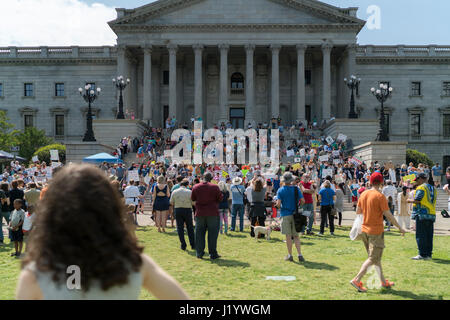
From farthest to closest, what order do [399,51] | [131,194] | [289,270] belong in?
[399,51] → [131,194] → [289,270]

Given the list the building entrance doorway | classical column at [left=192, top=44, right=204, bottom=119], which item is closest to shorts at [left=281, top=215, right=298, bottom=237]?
classical column at [left=192, top=44, right=204, bottom=119]

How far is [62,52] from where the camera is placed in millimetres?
55281

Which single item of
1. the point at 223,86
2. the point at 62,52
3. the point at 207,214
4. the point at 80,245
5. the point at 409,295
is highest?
the point at 62,52

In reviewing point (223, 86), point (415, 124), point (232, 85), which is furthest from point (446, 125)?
point (223, 86)

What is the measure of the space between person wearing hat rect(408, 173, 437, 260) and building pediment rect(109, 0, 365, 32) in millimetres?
→ 40415

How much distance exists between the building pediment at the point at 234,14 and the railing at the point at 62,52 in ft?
22.2

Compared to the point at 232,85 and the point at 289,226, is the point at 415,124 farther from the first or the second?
the point at 289,226

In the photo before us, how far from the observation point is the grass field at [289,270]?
7855 mm

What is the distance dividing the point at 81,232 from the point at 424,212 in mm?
10321

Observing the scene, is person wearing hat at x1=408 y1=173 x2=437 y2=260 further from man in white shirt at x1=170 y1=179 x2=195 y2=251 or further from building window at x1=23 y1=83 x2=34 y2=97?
building window at x1=23 y1=83 x2=34 y2=97

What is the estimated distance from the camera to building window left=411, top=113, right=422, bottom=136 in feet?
182

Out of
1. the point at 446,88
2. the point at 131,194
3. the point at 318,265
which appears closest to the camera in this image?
the point at 318,265

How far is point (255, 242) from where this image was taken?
46.2ft

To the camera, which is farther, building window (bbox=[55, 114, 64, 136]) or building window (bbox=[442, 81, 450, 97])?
building window (bbox=[55, 114, 64, 136])
